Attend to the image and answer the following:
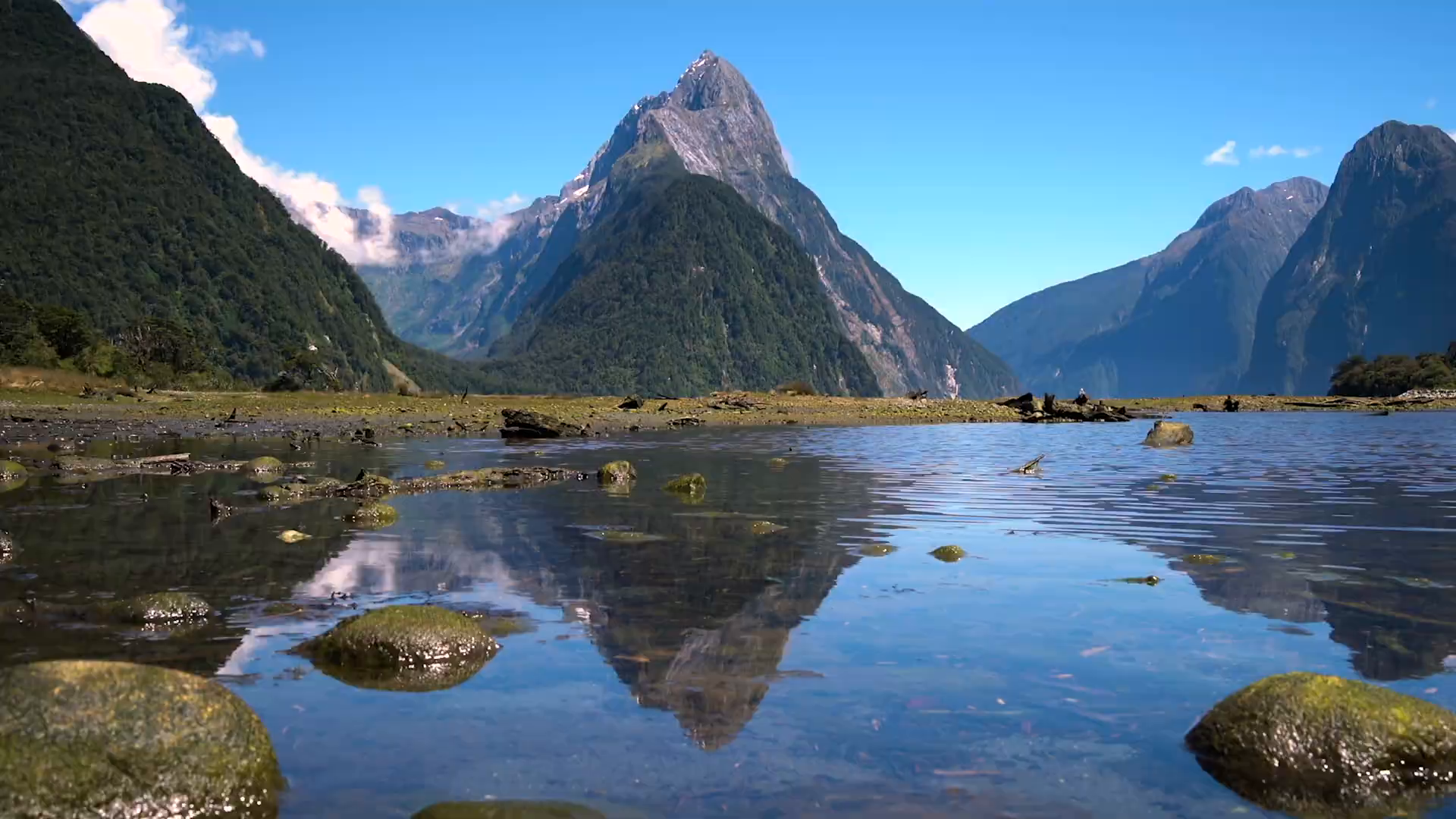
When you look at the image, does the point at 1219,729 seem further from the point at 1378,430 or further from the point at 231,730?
the point at 1378,430

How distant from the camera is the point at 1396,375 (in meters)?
147

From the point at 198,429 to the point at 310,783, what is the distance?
56.6 metres

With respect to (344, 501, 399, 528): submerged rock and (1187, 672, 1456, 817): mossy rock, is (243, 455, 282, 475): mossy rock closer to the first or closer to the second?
(344, 501, 399, 528): submerged rock

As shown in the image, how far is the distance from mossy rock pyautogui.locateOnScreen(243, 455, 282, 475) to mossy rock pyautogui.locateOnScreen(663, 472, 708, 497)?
43.1 ft

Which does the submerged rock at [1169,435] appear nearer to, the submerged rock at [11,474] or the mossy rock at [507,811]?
the submerged rock at [11,474]

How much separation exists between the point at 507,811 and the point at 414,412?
3126 inches

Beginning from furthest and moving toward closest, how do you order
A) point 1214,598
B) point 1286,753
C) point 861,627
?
point 1214,598 < point 861,627 < point 1286,753

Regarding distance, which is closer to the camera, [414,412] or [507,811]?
[507,811]

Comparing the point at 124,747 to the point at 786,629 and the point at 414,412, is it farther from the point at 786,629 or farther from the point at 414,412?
the point at 414,412

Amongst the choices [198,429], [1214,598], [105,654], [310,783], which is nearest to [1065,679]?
[1214,598]

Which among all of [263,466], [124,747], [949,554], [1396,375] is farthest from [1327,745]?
[1396,375]

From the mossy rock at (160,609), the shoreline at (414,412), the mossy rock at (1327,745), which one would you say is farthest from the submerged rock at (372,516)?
the shoreline at (414,412)

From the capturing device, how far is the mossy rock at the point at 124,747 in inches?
302

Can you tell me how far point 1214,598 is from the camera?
15961mm
